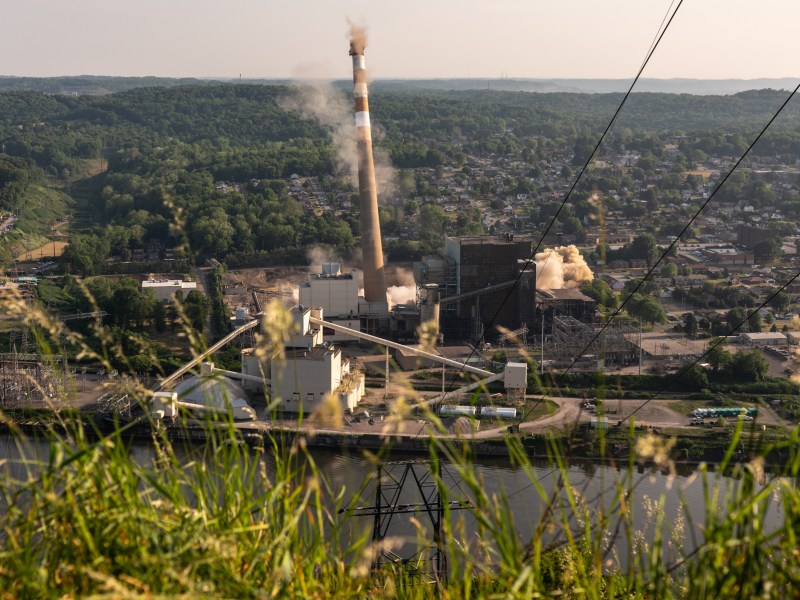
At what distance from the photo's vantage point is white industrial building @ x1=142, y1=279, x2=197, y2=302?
33.4ft

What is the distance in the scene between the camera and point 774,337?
334 inches

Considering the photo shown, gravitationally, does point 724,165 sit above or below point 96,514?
below

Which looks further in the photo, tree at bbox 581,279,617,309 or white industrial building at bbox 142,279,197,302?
white industrial building at bbox 142,279,197,302

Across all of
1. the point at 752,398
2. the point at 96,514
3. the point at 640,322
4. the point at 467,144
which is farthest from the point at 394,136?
the point at 96,514

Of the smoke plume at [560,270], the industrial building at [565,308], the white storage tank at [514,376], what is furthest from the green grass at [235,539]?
the smoke plume at [560,270]

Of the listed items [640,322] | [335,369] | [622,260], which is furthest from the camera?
[622,260]

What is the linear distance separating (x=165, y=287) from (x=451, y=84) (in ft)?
255

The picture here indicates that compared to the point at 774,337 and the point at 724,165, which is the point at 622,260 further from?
the point at 724,165

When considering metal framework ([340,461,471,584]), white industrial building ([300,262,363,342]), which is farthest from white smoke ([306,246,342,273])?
metal framework ([340,461,471,584])

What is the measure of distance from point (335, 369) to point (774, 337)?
13.3 feet

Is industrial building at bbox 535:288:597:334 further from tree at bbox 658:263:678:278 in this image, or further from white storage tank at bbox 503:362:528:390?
tree at bbox 658:263:678:278

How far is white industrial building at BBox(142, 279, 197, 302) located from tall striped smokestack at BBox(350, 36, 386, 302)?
7.78 ft

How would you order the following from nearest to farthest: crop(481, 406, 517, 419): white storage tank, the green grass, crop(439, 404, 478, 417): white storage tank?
the green grass → crop(439, 404, 478, 417): white storage tank → crop(481, 406, 517, 419): white storage tank

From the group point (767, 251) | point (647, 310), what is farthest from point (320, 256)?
point (767, 251)
